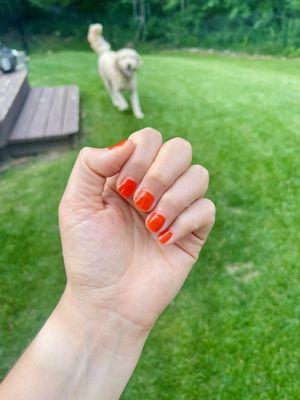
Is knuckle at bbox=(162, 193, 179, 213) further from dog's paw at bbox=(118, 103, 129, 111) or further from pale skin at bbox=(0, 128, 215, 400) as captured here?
dog's paw at bbox=(118, 103, 129, 111)

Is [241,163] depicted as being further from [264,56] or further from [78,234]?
[264,56]

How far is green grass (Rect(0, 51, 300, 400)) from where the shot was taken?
7.70ft

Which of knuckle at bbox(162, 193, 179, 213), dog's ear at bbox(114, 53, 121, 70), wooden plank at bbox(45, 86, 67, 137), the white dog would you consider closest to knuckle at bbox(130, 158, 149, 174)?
knuckle at bbox(162, 193, 179, 213)

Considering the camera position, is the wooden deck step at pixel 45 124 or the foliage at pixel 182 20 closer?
the wooden deck step at pixel 45 124

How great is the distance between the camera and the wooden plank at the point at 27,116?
472cm

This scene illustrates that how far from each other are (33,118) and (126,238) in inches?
169

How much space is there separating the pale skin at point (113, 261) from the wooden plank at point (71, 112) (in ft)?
11.3

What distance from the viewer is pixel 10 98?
17.0 ft

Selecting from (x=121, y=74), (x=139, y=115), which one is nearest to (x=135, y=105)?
(x=139, y=115)

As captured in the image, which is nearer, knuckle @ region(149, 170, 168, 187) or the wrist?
knuckle @ region(149, 170, 168, 187)

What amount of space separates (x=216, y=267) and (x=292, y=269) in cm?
51

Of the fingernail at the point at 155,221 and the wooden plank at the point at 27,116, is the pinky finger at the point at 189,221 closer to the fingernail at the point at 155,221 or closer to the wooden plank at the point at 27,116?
the fingernail at the point at 155,221

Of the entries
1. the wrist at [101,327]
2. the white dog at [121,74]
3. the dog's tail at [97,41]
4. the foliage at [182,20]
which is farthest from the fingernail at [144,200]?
the foliage at [182,20]

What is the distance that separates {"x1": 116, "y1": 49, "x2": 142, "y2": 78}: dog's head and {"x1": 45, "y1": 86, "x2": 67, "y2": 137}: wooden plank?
960mm
